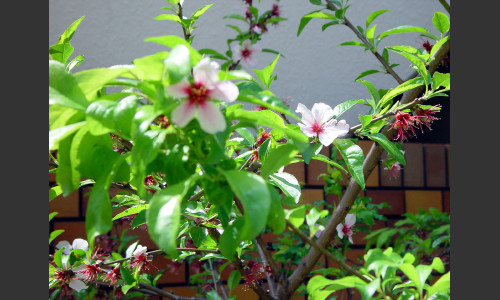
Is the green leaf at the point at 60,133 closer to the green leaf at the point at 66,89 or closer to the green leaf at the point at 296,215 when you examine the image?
the green leaf at the point at 66,89

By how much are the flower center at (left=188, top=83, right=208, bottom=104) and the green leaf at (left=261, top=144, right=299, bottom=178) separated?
126mm

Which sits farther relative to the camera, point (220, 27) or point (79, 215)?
point (220, 27)

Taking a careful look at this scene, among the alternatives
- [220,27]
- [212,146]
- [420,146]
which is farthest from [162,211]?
[420,146]

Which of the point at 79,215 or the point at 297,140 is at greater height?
the point at 297,140

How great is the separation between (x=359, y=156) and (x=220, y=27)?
1298 mm

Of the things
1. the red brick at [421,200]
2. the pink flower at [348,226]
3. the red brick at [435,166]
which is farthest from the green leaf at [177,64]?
the red brick at [435,166]

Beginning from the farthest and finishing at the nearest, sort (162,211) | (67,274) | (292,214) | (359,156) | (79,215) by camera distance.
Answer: (79,215), (67,274), (359,156), (292,214), (162,211)

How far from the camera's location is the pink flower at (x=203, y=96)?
1.31 ft

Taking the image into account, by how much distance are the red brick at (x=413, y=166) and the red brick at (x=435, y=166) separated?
31mm

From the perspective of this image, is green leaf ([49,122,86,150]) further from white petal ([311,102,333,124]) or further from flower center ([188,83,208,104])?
white petal ([311,102,333,124])

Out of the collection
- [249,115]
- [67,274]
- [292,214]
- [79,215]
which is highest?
[249,115]

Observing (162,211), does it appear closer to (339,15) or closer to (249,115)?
(249,115)

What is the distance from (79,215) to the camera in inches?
61.9

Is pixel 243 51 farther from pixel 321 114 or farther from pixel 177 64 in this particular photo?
pixel 177 64
